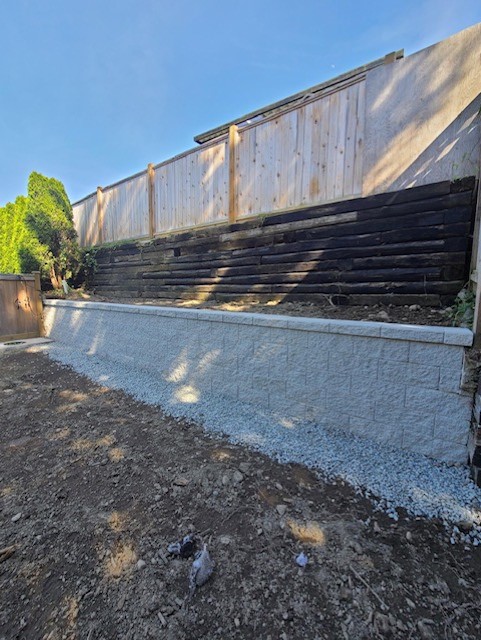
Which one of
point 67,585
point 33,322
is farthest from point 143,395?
point 33,322

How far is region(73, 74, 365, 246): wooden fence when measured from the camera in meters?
3.28

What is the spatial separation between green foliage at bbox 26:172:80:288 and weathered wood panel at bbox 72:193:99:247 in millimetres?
273

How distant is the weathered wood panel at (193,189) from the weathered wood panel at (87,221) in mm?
2489

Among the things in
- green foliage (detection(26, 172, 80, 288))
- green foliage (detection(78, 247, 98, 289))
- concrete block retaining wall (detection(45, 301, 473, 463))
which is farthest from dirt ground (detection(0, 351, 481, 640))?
green foliage (detection(26, 172, 80, 288))

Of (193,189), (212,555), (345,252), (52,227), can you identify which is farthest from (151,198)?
(212,555)

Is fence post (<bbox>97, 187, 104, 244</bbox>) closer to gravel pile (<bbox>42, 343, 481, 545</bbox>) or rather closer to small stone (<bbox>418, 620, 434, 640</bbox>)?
gravel pile (<bbox>42, 343, 481, 545</bbox>)

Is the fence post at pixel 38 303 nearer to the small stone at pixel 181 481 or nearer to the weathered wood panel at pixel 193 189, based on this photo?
the weathered wood panel at pixel 193 189

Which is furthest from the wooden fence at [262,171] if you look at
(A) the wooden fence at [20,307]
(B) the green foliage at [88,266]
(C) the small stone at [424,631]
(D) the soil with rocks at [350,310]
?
(C) the small stone at [424,631]

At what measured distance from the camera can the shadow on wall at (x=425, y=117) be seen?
101 inches

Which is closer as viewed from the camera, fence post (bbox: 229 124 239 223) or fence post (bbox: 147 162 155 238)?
fence post (bbox: 229 124 239 223)

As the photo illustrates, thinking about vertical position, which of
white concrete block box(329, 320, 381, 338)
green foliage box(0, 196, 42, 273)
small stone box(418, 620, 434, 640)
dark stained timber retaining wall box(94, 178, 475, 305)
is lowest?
small stone box(418, 620, 434, 640)

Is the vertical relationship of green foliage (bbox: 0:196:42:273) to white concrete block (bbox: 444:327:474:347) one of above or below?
above

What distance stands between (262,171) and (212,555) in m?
4.05

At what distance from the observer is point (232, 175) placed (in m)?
4.34
